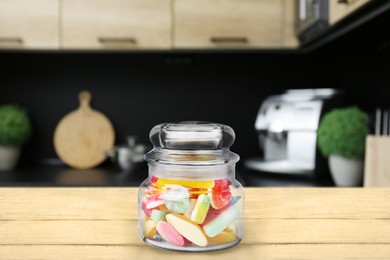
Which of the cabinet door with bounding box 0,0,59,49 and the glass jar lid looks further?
the cabinet door with bounding box 0,0,59,49

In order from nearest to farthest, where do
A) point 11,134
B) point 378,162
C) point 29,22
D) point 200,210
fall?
point 200,210 < point 378,162 < point 29,22 < point 11,134

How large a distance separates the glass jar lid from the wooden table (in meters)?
0.12

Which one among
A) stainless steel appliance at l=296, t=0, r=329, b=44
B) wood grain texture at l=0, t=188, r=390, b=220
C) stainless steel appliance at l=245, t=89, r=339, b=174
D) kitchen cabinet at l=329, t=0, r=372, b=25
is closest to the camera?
wood grain texture at l=0, t=188, r=390, b=220

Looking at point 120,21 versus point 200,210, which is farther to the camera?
point 120,21

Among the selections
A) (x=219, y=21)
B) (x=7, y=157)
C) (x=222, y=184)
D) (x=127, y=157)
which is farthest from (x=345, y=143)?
(x=7, y=157)

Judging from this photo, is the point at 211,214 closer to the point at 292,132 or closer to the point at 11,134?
the point at 292,132

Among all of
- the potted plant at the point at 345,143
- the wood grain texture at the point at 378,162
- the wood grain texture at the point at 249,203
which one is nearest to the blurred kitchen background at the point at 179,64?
the potted plant at the point at 345,143

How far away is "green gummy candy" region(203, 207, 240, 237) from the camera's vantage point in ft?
1.98

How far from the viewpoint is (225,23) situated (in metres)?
2.23

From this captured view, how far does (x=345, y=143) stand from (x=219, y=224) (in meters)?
1.32

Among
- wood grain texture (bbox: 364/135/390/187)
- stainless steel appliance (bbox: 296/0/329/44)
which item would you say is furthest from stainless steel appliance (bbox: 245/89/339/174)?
wood grain texture (bbox: 364/135/390/187)

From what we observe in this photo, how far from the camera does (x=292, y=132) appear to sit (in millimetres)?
2037

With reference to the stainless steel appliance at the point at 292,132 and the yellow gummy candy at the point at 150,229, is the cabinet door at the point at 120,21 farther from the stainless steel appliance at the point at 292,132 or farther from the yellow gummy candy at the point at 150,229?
the yellow gummy candy at the point at 150,229

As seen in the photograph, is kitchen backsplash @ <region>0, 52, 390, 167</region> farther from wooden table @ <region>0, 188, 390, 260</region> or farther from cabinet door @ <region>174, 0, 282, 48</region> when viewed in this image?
wooden table @ <region>0, 188, 390, 260</region>
